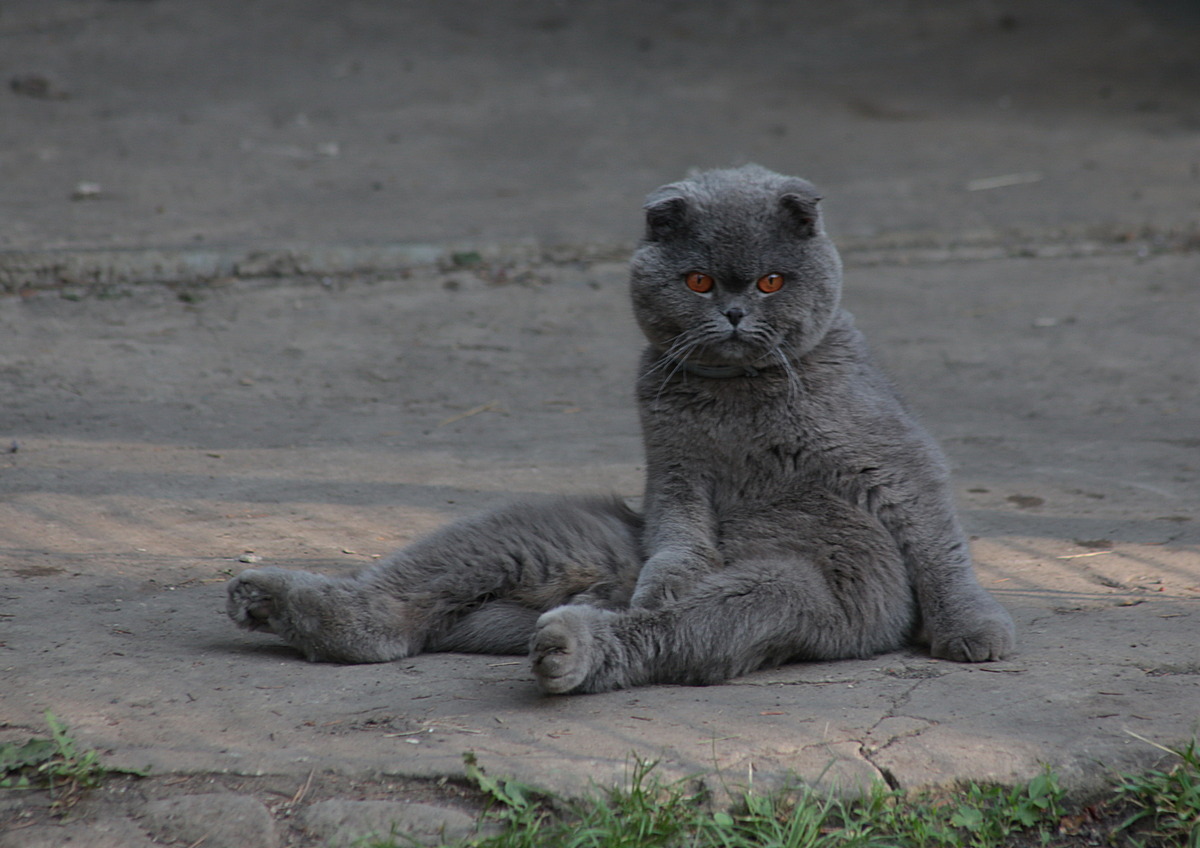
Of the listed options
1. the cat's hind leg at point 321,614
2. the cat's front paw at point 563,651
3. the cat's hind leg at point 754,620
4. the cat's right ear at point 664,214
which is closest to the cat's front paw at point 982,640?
the cat's hind leg at point 754,620

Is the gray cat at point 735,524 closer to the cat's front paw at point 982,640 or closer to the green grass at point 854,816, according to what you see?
the cat's front paw at point 982,640

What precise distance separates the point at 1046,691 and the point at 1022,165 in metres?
6.58

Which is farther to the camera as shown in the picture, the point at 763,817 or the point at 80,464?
the point at 80,464

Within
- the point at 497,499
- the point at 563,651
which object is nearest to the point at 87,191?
the point at 497,499

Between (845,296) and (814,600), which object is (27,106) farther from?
(814,600)

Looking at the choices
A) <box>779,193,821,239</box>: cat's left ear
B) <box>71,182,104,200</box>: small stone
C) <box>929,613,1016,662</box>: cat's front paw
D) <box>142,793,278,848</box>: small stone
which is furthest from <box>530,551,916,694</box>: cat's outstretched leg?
<box>71,182,104,200</box>: small stone

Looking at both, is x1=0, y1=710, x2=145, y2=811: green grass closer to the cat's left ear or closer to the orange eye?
the orange eye

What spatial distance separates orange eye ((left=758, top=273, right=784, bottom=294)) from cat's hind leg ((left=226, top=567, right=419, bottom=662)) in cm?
114

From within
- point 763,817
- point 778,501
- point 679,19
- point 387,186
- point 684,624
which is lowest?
point 763,817

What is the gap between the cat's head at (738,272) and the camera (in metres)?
2.94

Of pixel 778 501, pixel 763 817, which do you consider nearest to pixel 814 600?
pixel 778 501

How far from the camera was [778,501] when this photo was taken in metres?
3.01

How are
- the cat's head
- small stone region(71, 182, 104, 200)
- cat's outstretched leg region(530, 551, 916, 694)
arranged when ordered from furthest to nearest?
small stone region(71, 182, 104, 200) → the cat's head → cat's outstretched leg region(530, 551, 916, 694)

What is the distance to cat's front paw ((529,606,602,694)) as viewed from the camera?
2488 mm
